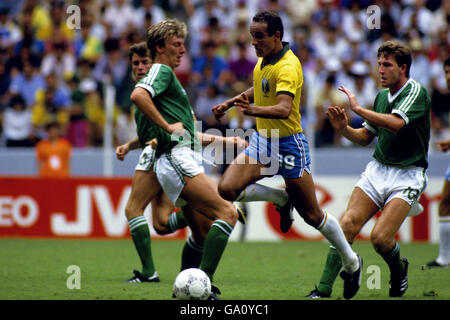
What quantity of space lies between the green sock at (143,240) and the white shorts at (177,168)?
101 centimetres

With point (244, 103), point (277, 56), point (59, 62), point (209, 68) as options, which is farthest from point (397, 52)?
point (59, 62)

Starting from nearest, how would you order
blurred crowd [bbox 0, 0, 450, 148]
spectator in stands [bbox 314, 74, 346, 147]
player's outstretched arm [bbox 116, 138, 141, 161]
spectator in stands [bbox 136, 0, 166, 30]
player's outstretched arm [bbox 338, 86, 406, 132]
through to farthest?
player's outstretched arm [bbox 338, 86, 406, 132] → player's outstretched arm [bbox 116, 138, 141, 161] → spectator in stands [bbox 314, 74, 346, 147] → blurred crowd [bbox 0, 0, 450, 148] → spectator in stands [bbox 136, 0, 166, 30]

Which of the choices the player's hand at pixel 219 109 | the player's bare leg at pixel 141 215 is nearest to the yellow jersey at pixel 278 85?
the player's hand at pixel 219 109

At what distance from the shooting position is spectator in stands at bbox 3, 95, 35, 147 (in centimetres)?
1433

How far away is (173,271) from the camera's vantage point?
8.81m

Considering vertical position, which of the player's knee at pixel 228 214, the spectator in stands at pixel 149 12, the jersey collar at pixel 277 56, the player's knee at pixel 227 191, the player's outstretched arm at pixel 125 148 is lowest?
the player's knee at pixel 228 214

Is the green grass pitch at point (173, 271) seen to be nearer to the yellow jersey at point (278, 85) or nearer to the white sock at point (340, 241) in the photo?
the white sock at point (340, 241)

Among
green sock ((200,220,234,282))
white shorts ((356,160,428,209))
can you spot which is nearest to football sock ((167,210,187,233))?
green sock ((200,220,234,282))

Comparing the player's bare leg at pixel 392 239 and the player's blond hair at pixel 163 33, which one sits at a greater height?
the player's blond hair at pixel 163 33

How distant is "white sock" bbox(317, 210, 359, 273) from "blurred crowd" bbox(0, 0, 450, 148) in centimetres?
589

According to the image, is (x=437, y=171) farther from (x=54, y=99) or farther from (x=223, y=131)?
(x=54, y=99)

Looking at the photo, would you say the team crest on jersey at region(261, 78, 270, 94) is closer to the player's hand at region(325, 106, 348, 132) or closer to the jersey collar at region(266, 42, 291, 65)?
the jersey collar at region(266, 42, 291, 65)

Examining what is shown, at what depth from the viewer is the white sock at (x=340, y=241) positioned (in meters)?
6.68

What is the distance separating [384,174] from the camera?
23.0 feet
